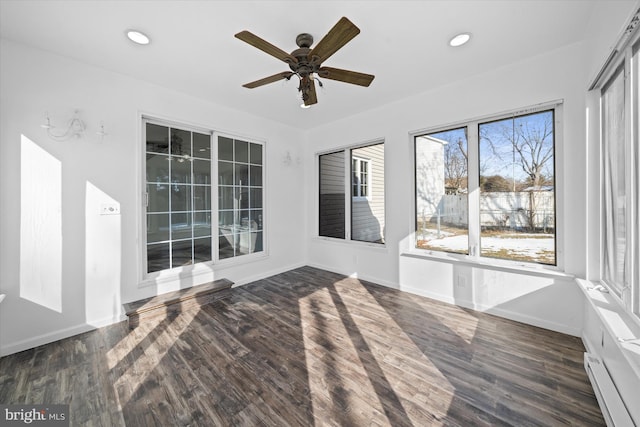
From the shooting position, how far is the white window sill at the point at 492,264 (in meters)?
2.69

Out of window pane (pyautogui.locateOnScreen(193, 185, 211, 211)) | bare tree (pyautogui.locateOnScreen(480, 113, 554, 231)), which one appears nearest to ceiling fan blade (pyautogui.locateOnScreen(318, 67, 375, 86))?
bare tree (pyautogui.locateOnScreen(480, 113, 554, 231))

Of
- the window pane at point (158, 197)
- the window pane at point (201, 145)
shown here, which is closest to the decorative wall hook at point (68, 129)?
the window pane at point (158, 197)

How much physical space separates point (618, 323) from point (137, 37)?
428 centimetres

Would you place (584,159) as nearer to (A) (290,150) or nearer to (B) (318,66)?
(B) (318,66)

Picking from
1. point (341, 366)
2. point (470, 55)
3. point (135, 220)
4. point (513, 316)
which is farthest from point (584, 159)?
point (135, 220)

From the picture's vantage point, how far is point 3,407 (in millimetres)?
1712

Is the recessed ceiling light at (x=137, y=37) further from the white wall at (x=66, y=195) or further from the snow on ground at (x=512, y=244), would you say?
the snow on ground at (x=512, y=244)

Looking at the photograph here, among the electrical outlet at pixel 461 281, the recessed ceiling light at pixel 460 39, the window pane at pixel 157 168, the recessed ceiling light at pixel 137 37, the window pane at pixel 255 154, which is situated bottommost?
the electrical outlet at pixel 461 281

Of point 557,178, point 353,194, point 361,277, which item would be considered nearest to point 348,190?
point 353,194

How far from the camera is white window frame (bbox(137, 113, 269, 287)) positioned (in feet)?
10.5

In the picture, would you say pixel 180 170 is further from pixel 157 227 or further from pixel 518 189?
pixel 518 189

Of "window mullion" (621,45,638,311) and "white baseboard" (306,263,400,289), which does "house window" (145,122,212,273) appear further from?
"window mullion" (621,45,638,311)

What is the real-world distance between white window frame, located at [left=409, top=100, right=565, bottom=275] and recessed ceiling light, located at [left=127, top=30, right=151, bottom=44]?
3.30 meters

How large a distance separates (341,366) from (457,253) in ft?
7.43
